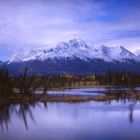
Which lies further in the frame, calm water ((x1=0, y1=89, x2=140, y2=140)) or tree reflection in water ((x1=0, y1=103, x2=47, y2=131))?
tree reflection in water ((x1=0, y1=103, x2=47, y2=131))

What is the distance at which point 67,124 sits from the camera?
4781 centimetres

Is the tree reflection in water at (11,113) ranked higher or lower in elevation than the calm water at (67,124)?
higher

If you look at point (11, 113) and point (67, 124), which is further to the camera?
point (11, 113)

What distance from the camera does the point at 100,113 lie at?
59.7m

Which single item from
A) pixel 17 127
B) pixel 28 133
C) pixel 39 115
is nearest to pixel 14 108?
pixel 39 115

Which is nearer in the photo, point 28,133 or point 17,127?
point 28,133

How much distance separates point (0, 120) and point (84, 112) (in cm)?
1375

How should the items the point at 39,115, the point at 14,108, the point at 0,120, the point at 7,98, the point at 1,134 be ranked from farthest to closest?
the point at 7,98
the point at 14,108
the point at 39,115
the point at 0,120
the point at 1,134

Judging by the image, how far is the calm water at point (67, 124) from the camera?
127 feet

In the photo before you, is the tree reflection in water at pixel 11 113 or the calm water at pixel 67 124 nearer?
the calm water at pixel 67 124

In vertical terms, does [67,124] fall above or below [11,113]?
below

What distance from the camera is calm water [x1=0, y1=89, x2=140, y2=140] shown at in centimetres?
3862

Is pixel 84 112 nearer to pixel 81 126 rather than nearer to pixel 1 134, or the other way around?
pixel 81 126

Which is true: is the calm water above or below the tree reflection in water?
below
